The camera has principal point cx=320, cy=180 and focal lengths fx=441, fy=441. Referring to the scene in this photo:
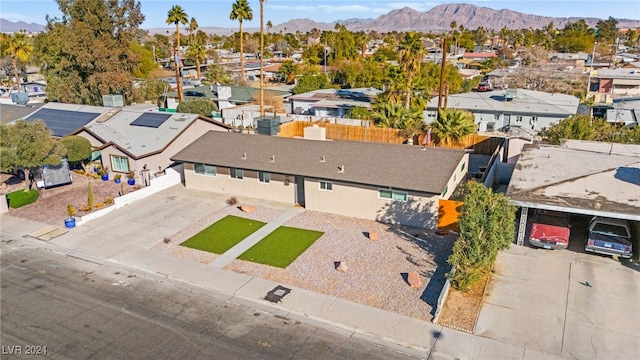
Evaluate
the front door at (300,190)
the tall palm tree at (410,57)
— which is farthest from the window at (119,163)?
the tall palm tree at (410,57)

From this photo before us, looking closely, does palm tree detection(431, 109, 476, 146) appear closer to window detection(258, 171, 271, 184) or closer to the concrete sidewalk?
window detection(258, 171, 271, 184)

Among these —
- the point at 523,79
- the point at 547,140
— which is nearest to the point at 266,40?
the point at 523,79

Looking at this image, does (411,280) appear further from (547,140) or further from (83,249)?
(547,140)

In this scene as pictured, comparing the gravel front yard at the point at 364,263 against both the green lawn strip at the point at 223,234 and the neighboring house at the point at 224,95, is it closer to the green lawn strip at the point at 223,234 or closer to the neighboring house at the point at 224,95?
the green lawn strip at the point at 223,234

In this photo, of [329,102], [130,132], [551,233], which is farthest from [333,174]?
[329,102]

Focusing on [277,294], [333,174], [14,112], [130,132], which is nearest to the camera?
[277,294]

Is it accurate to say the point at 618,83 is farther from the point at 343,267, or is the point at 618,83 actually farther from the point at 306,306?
the point at 306,306
